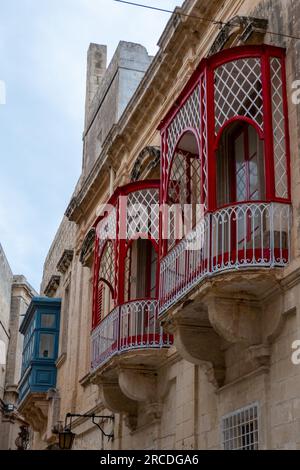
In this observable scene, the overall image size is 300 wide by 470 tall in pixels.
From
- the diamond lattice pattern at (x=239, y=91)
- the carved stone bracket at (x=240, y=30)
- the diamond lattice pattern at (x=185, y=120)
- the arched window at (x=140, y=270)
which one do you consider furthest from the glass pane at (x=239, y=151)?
the arched window at (x=140, y=270)

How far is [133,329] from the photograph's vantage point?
39.1 feet

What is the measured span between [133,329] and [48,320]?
10064mm

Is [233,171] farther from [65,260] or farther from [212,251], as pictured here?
[65,260]

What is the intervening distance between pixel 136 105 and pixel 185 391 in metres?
5.34

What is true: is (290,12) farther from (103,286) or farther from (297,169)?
(103,286)

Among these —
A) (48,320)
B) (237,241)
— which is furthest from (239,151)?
(48,320)

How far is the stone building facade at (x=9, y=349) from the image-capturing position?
118 ft

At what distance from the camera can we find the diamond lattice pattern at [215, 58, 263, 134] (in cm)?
933

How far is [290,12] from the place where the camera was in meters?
9.23

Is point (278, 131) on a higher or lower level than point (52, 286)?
lower

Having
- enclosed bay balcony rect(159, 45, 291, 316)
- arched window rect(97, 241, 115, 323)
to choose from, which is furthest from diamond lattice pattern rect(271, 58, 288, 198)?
arched window rect(97, 241, 115, 323)

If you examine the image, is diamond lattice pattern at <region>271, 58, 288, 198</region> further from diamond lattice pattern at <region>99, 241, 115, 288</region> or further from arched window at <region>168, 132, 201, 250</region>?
diamond lattice pattern at <region>99, 241, 115, 288</region>

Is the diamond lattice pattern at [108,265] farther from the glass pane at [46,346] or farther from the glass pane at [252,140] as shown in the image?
the glass pane at [46,346]

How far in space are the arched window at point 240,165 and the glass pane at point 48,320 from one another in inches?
471
